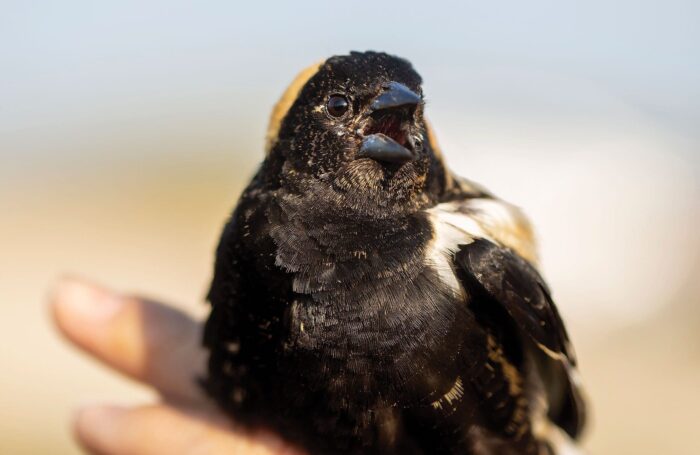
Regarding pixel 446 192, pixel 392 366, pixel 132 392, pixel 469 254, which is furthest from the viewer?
pixel 132 392

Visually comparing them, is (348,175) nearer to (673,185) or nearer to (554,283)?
(554,283)

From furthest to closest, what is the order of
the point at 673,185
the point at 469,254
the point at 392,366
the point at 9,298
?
the point at 673,185
the point at 9,298
the point at 469,254
the point at 392,366

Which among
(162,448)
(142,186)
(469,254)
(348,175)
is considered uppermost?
(348,175)

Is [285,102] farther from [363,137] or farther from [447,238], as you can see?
[447,238]

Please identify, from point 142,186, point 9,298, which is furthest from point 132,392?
point 142,186

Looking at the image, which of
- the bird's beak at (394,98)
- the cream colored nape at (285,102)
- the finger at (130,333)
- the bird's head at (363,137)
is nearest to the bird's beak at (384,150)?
the bird's head at (363,137)

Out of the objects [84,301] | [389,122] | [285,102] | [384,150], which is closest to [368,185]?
[384,150]

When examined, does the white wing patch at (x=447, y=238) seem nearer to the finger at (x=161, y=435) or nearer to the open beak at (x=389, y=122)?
the open beak at (x=389, y=122)
